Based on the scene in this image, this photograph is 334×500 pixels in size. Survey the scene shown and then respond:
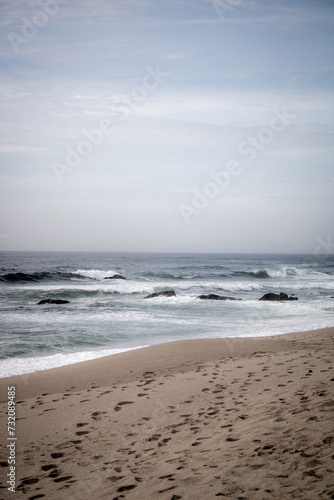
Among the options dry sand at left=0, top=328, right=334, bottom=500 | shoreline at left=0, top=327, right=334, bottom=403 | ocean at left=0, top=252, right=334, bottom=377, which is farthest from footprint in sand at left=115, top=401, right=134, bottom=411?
ocean at left=0, top=252, right=334, bottom=377

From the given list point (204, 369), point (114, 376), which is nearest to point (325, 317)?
point (204, 369)

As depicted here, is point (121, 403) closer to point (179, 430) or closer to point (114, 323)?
point (179, 430)

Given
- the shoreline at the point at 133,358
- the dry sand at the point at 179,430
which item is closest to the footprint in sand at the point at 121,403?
the dry sand at the point at 179,430

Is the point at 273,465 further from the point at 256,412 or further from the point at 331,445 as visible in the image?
the point at 256,412

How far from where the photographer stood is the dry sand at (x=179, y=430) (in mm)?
3249

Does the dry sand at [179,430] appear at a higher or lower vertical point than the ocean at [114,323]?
higher

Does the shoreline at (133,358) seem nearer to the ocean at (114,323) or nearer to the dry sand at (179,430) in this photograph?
the dry sand at (179,430)

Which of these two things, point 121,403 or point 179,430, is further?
point 121,403

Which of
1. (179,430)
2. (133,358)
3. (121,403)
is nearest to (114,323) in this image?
(133,358)

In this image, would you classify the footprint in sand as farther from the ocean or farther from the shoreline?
the ocean

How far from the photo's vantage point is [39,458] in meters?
4.29

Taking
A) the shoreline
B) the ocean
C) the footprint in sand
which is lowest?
the ocean

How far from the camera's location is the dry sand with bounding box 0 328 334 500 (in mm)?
3249

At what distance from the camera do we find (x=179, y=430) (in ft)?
15.2
